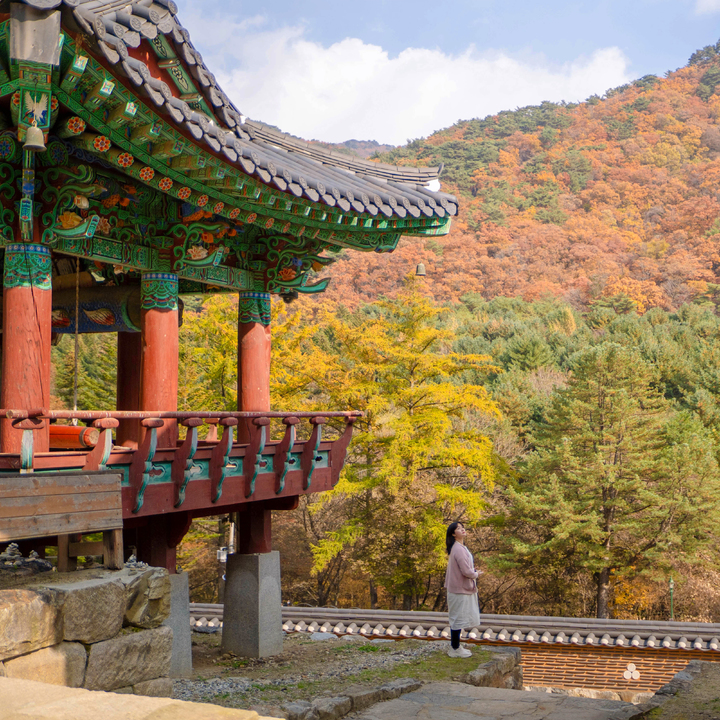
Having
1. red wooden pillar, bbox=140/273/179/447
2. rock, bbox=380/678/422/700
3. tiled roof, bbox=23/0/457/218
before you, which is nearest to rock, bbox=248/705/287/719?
rock, bbox=380/678/422/700

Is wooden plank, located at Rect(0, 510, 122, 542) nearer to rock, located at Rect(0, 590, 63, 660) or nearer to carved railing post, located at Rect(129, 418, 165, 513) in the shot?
rock, located at Rect(0, 590, 63, 660)

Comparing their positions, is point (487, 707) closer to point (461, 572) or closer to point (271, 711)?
point (461, 572)

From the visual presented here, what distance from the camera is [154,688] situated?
141 inches

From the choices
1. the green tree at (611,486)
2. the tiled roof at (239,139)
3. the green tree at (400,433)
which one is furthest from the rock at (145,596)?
the green tree at (611,486)

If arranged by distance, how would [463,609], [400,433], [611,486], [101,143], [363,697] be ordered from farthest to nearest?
[611,486] < [400,433] < [463,609] < [363,697] < [101,143]

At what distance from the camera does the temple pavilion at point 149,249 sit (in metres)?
4.72

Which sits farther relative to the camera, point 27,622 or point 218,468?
point 218,468

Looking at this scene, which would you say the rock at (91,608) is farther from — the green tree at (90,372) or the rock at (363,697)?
the green tree at (90,372)

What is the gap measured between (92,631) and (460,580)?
15.2 feet

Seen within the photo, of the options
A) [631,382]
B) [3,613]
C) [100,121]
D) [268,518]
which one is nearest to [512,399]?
[631,382]

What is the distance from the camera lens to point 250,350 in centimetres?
852

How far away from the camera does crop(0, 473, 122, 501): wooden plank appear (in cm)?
333

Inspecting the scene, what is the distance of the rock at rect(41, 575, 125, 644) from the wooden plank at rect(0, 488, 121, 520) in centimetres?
37

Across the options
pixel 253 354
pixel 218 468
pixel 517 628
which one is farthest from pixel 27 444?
pixel 517 628
